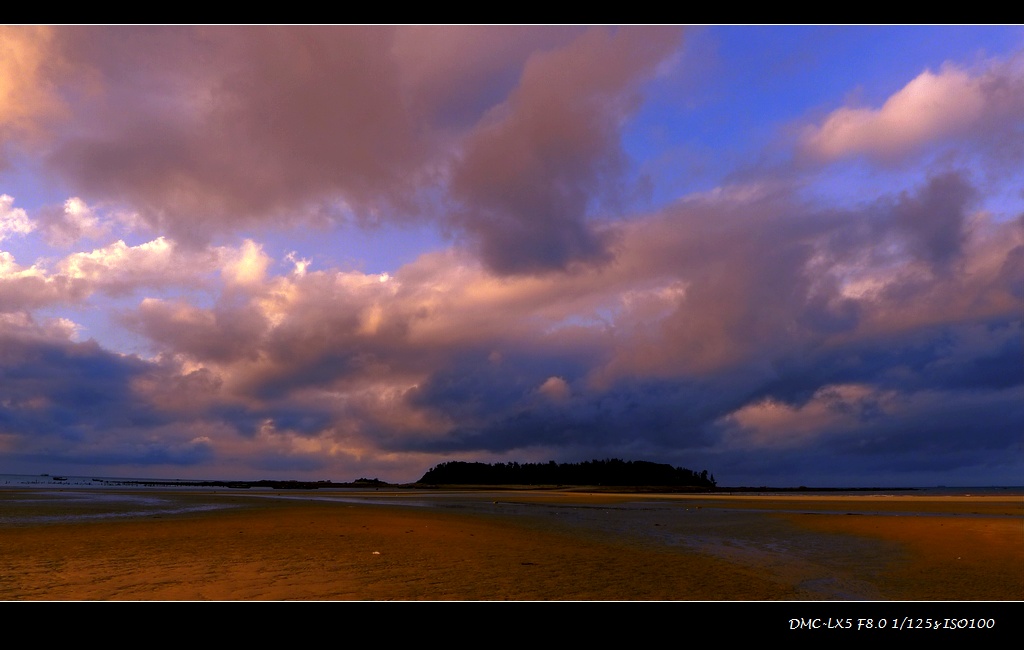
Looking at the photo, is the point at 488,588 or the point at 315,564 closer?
the point at 488,588

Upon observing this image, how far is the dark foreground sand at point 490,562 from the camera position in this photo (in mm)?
13508

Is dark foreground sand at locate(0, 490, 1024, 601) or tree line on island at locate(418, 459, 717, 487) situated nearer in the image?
dark foreground sand at locate(0, 490, 1024, 601)

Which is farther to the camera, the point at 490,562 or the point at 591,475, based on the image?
the point at 591,475

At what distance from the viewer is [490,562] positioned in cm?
1755

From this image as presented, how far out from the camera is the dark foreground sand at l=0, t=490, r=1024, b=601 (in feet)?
44.3

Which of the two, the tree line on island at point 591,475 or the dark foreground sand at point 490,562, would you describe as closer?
the dark foreground sand at point 490,562
